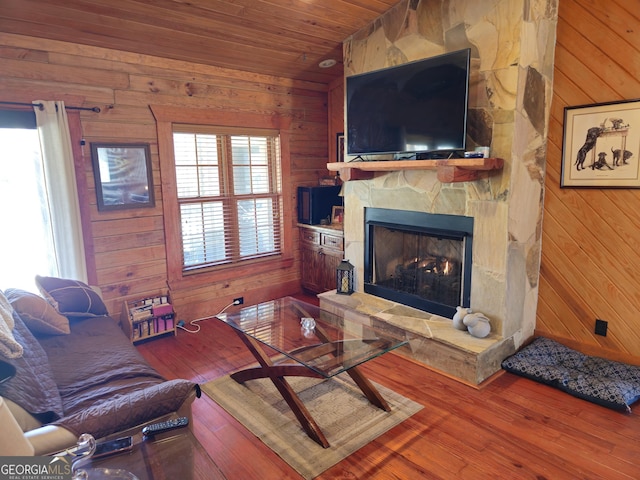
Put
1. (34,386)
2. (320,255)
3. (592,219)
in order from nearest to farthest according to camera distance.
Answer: (34,386), (592,219), (320,255)

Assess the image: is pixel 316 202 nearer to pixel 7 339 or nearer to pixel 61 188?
pixel 61 188

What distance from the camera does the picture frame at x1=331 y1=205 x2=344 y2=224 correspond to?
4.78 m

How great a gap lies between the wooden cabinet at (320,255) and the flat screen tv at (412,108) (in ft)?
3.50

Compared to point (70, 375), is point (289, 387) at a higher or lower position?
lower

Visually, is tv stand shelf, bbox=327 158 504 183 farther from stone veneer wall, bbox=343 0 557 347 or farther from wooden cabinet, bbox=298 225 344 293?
wooden cabinet, bbox=298 225 344 293

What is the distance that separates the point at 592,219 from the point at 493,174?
844 millimetres

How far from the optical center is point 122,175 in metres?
3.56

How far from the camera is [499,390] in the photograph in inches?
112

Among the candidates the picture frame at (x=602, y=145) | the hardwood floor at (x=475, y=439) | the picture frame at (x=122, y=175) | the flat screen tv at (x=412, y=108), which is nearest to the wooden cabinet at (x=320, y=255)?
the flat screen tv at (x=412, y=108)

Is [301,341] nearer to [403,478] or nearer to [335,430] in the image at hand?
[335,430]

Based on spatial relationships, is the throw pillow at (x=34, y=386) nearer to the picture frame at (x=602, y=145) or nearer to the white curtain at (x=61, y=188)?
the white curtain at (x=61, y=188)

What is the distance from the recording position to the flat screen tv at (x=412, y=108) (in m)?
2.93

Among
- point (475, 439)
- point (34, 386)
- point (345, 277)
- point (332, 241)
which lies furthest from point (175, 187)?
point (475, 439)

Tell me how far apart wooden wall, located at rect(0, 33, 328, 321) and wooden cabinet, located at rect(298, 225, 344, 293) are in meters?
0.54
